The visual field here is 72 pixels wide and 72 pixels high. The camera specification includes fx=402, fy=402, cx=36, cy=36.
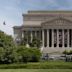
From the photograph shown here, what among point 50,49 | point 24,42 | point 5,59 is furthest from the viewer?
point 50,49

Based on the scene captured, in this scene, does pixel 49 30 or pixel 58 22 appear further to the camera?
pixel 49 30

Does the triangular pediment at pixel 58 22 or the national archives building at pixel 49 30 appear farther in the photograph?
the national archives building at pixel 49 30

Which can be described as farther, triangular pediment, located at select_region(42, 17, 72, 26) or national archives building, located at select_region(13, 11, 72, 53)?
national archives building, located at select_region(13, 11, 72, 53)

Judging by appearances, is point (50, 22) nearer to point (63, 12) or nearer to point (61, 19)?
point (61, 19)

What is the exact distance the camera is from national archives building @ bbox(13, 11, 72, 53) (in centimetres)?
14176

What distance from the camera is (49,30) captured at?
5674 inches

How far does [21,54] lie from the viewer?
72.8 m

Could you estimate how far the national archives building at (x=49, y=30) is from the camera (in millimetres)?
141762

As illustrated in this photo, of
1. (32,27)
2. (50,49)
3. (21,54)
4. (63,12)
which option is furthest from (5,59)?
(63,12)

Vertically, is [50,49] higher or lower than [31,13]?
lower

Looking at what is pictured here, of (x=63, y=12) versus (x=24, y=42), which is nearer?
(x=24, y=42)

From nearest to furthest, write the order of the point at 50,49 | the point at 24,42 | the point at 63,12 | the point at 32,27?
the point at 24,42 → the point at 50,49 → the point at 32,27 → the point at 63,12

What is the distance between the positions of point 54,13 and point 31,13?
899 centimetres

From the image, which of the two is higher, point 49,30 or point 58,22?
point 58,22
